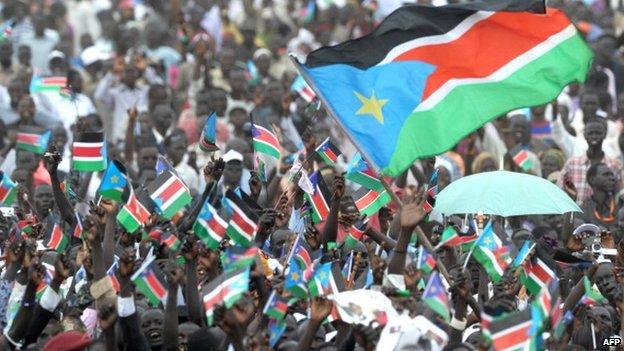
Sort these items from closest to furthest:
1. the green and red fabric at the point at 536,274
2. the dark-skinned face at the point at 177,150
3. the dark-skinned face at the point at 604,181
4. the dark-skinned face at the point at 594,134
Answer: the green and red fabric at the point at 536,274 < the dark-skinned face at the point at 604,181 < the dark-skinned face at the point at 594,134 < the dark-skinned face at the point at 177,150

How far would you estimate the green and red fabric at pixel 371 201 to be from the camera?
1415 centimetres

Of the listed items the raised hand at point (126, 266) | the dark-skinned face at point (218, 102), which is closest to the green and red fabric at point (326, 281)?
the raised hand at point (126, 266)

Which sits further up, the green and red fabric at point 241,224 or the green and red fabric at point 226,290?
the green and red fabric at point 226,290

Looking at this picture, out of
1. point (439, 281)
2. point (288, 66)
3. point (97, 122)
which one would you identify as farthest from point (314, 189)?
point (288, 66)

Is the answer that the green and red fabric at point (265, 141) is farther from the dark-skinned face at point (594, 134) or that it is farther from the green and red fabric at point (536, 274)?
the dark-skinned face at point (594, 134)

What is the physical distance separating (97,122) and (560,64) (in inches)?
315

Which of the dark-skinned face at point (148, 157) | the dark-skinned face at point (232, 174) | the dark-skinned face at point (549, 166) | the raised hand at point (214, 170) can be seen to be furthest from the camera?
the dark-skinned face at point (549, 166)

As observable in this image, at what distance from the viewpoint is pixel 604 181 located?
16719 millimetres

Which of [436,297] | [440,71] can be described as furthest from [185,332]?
[440,71]

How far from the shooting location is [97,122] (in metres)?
19.9

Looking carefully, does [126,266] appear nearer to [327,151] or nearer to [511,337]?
[511,337]

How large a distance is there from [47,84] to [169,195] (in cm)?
761

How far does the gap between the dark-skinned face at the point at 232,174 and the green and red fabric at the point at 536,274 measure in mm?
4349

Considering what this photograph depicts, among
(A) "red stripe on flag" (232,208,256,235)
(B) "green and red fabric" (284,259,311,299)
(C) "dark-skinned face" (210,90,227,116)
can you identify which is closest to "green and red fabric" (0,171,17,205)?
(A) "red stripe on flag" (232,208,256,235)
